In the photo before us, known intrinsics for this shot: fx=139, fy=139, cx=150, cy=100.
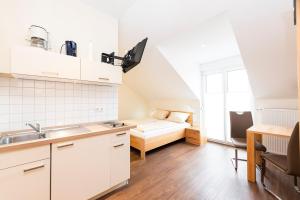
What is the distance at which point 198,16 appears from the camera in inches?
79.5

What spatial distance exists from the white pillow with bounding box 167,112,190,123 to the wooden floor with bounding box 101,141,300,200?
110 cm

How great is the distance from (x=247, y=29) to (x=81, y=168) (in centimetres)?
273

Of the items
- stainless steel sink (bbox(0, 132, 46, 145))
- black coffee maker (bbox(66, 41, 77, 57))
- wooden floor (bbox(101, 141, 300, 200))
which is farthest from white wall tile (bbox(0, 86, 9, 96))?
wooden floor (bbox(101, 141, 300, 200))

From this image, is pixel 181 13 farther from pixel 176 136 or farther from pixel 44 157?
pixel 176 136

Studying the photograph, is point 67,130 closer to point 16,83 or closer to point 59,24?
point 16,83

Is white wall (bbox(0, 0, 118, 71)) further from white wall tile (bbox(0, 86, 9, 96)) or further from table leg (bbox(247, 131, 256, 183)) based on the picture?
table leg (bbox(247, 131, 256, 183))

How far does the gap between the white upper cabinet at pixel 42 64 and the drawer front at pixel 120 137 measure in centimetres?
85

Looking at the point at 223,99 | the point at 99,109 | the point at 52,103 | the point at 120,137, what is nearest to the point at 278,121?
the point at 223,99

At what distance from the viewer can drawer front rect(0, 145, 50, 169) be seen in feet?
3.59

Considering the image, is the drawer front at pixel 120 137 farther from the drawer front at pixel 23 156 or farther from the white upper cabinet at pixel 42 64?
the white upper cabinet at pixel 42 64

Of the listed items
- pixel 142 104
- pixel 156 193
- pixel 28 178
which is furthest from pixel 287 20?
pixel 142 104

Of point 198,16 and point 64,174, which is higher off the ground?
point 198,16

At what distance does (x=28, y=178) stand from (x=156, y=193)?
138cm

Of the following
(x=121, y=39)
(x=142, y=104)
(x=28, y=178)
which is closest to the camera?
(x=28, y=178)
